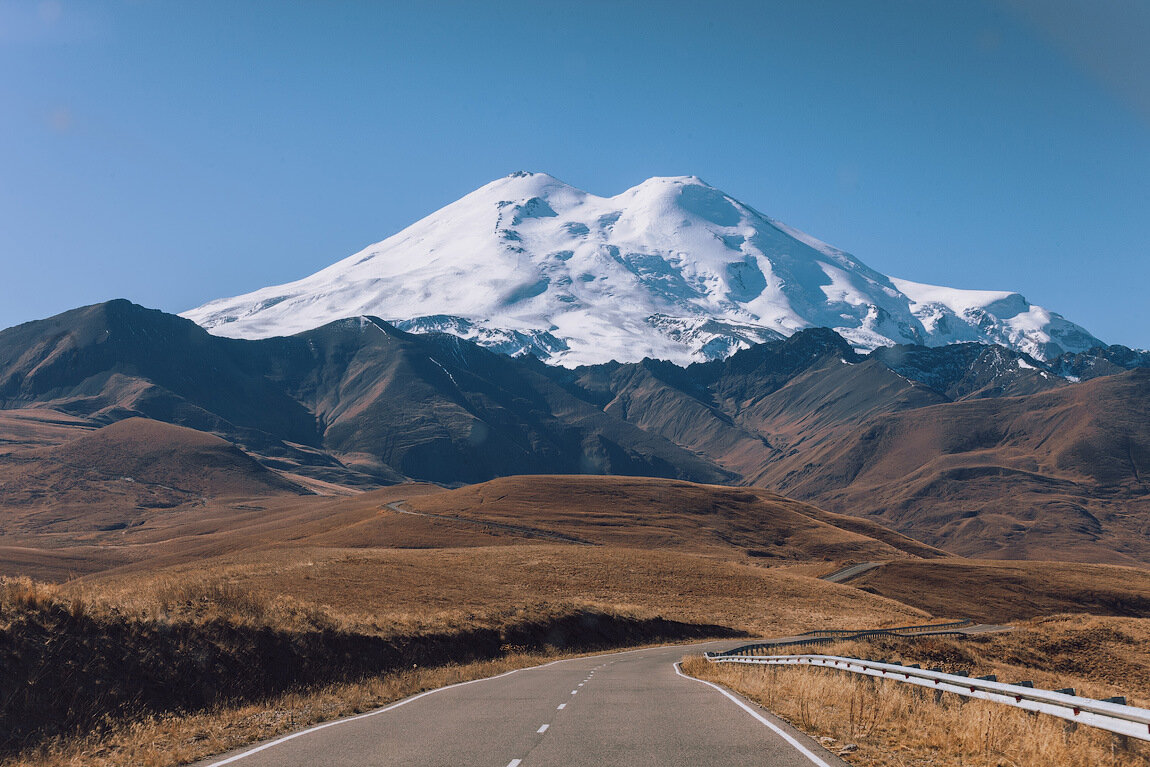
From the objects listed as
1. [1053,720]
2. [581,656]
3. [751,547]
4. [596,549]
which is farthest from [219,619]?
[751,547]

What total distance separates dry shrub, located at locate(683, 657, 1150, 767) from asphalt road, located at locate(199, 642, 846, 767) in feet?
2.20

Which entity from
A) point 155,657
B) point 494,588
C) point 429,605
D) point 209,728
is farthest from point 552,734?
point 494,588

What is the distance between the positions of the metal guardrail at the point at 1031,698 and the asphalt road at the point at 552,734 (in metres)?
2.81

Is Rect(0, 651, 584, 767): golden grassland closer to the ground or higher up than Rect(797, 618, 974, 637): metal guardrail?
higher up

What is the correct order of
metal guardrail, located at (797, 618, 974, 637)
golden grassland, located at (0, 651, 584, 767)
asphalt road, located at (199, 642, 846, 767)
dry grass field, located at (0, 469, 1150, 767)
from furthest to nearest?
metal guardrail, located at (797, 618, 974, 637) < dry grass field, located at (0, 469, 1150, 767) < golden grassland, located at (0, 651, 584, 767) < asphalt road, located at (199, 642, 846, 767)

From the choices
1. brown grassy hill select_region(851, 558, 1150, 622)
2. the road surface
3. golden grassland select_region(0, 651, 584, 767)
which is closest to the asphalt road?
golden grassland select_region(0, 651, 584, 767)

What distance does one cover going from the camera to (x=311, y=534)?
132 meters

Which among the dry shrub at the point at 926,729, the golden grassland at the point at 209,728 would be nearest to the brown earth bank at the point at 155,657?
the golden grassland at the point at 209,728

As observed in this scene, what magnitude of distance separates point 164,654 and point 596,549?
2893 inches

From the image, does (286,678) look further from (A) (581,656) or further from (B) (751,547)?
(B) (751,547)

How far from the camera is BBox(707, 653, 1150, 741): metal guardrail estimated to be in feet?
33.1

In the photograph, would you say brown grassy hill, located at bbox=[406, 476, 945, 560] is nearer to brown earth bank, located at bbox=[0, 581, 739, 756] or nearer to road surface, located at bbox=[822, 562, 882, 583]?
road surface, located at bbox=[822, 562, 882, 583]

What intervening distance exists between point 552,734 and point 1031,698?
6.72 metres

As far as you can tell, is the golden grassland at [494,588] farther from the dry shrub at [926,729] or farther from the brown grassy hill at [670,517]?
the brown grassy hill at [670,517]
